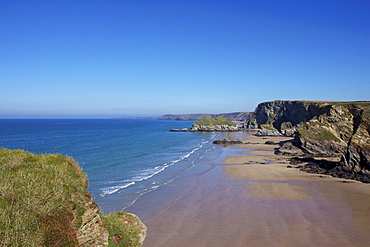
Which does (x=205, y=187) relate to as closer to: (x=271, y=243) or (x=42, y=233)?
(x=271, y=243)

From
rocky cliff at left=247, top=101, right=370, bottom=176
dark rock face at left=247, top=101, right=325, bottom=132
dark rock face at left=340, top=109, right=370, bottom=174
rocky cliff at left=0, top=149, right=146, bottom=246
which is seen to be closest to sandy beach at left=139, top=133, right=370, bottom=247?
rocky cliff at left=0, top=149, right=146, bottom=246

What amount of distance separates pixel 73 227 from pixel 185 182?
1968cm

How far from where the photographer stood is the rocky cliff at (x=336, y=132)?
2950cm

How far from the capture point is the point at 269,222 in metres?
16.6

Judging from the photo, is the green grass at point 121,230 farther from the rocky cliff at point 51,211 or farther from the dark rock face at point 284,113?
the dark rock face at point 284,113

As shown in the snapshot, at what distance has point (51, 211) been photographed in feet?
28.6

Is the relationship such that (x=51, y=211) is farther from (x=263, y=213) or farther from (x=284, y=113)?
(x=284, y=113)

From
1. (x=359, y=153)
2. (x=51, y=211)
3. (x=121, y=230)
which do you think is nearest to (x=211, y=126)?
(x=359, y=153)

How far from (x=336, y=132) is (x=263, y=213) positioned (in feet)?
125

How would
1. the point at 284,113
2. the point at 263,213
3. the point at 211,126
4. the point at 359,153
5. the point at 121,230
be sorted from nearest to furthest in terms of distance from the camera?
the point at 121,230 → the point at 263,213 → the point at 359,153 → the point at 284,113 → the point at 211,126

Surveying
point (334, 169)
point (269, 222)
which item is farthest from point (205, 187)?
point (334, 169)

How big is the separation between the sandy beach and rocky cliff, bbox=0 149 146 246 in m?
3.35

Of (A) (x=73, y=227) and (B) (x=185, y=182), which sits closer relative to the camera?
(A) (x=73, y=227)

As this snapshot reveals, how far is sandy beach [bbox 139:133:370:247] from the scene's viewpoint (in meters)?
14.2
